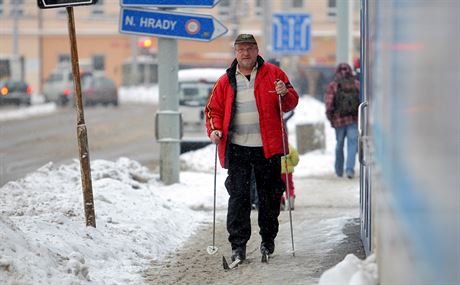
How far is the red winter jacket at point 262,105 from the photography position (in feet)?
27.1

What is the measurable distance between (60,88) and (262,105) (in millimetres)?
46300

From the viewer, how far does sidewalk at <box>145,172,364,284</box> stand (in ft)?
25.8

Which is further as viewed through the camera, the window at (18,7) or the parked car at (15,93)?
the window at (18,7)

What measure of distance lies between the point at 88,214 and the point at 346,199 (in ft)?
16.3

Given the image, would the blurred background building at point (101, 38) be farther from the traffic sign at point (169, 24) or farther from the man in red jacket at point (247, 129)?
the man in red jacket at point (247, 129)

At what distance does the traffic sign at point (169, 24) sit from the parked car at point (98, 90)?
123 feet

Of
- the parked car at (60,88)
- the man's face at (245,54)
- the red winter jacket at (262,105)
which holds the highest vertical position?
the man's face at (245,54)

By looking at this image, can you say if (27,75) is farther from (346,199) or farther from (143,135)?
(346,199)

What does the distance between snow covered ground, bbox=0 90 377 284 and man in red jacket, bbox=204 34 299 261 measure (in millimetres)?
932

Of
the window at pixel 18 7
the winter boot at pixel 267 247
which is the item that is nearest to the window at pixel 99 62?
the window at pixel 18 7

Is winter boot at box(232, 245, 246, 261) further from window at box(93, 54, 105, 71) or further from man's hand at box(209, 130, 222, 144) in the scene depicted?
window at box(93, 54, 105, 71)

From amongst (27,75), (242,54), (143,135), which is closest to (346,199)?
(242,54)

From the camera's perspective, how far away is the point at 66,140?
28094 millimetres

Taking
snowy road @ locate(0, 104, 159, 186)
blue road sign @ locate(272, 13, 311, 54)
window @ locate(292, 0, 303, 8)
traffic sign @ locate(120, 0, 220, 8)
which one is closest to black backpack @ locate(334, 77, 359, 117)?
traffic sign @ locate(120, 0, 220, 8)
